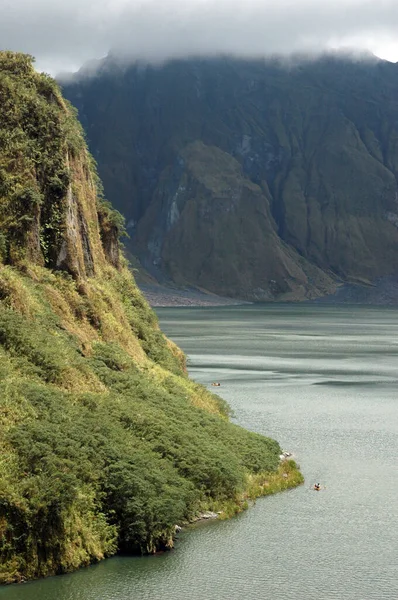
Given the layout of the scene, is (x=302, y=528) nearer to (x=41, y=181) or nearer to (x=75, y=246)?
(x=75, y=246)

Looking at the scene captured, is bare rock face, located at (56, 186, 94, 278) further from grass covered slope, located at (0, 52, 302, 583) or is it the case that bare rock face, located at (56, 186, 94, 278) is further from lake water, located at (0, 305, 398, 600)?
lake water, located at (0, 305, 398, 600)

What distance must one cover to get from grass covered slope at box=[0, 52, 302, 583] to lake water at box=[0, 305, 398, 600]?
1118mm

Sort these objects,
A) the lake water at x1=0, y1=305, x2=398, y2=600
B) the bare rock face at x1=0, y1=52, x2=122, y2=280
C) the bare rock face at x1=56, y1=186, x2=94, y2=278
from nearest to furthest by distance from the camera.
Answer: the lake water at x1=0, y1=305, x2=398, y2=600 → the bare rock face at x1=0, y1=52, x2=122, y2=280 → the bare rock face at x1=56, y1=186, x2=94, y2=278

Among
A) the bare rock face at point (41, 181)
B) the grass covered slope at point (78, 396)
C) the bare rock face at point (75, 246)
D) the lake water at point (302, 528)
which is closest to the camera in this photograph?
the lake water at point (302, 528)

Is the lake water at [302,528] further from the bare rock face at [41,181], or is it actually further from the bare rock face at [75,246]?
the bare rock face at [41,181]

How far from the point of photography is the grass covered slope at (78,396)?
30.3m

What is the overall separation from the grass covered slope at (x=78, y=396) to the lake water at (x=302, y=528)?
1118 millimetres

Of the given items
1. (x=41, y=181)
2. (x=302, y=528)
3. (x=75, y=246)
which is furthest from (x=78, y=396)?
(x=41, y=181)

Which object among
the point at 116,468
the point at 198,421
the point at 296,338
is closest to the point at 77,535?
the point at 116,468

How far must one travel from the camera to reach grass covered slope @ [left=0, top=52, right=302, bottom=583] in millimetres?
30328

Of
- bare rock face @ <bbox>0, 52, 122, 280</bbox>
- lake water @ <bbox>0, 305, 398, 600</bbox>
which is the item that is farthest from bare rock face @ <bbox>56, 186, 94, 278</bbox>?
lake water @ <bbox>0, 305, 398, 600</bbox>

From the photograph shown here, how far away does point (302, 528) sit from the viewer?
35688 mm

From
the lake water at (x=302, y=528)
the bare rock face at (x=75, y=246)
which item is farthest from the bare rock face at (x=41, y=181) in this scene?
the lake water at (x=302, y=528)

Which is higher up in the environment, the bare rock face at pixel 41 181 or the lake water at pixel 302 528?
the bare rock face at pixel 41 181
